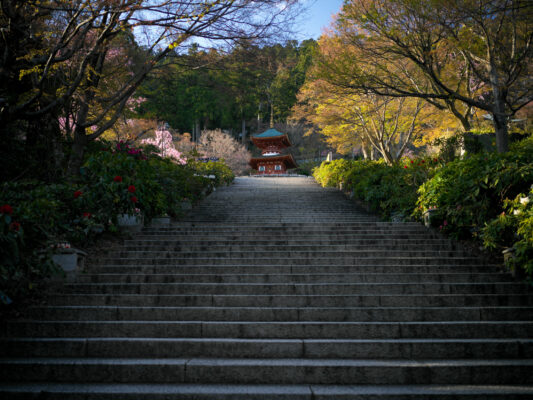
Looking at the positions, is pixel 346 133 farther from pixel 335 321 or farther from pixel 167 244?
pixel 335 321

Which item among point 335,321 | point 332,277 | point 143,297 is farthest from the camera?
point 332,277

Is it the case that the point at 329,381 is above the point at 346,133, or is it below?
below

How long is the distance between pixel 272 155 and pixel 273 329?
28.6m

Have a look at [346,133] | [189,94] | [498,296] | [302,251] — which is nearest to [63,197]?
[302,251]

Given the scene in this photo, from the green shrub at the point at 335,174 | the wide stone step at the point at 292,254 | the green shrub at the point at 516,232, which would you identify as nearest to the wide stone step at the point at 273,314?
the green shrub at the point at 516,232

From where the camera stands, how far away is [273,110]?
145 feet

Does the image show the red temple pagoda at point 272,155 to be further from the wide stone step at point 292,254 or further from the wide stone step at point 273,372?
the wide stone step at point 273,372

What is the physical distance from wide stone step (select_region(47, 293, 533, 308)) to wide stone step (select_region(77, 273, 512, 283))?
62 cm

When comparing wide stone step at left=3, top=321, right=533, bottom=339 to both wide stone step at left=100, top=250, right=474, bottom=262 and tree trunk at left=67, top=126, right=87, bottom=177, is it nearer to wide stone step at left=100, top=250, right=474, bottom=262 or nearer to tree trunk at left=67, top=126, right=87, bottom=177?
wide stone step at left=100, top=250, right=474, bottom=262

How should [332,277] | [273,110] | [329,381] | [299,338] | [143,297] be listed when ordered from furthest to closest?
[273,110] → [332,277] → [143,297] → [299,338] → [329,381]

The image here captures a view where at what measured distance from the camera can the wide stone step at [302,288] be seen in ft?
16.0

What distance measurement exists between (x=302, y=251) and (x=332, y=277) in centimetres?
114

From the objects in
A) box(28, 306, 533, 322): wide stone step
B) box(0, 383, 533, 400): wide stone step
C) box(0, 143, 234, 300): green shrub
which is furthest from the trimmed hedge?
box(0, 143, 234, 300): green shrub

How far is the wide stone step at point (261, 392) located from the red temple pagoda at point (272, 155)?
94.7ft
